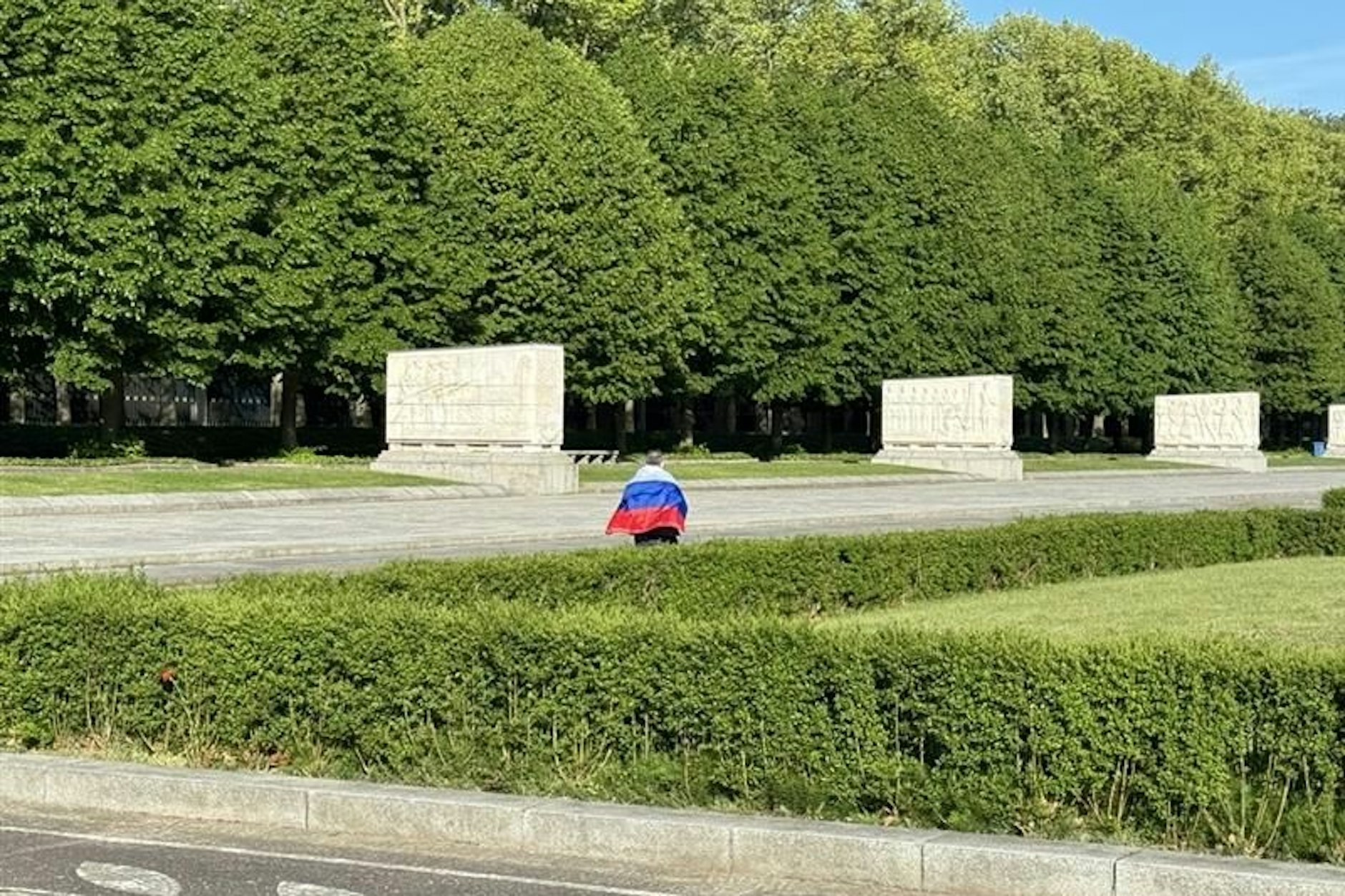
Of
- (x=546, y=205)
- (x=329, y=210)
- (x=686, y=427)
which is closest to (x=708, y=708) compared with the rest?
(x=329, y=210)

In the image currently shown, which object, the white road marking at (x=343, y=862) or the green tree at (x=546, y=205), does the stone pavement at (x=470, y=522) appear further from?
the white road marking at (x=343, y=862)

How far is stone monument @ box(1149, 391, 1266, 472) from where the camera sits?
7731 centimetres

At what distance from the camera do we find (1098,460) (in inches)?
3054

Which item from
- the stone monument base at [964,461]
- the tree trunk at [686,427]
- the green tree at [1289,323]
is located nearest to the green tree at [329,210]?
the tree trunk at [686,427]

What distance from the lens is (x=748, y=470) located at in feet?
183

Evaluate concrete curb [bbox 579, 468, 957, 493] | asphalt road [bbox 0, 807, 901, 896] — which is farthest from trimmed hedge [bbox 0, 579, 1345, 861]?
concrete curb [bbox 579, 468, 957, 493]

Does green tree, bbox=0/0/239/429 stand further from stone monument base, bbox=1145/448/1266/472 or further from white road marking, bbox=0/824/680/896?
stone monument base, bbox=1145/448/1266/472

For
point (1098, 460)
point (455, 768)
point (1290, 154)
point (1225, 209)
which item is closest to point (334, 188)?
point (1098, 460)

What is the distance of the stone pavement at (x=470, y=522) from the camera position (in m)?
25.6

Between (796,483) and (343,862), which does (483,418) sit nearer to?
(796,483)

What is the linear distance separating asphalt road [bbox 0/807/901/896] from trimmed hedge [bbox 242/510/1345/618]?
10.4 feet

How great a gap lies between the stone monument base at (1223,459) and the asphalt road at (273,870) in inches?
2794

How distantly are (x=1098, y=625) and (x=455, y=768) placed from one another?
987 centimetres

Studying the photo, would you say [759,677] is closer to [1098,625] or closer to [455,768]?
[455,768]
